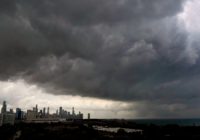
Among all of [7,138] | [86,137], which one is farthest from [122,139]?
[7,138]

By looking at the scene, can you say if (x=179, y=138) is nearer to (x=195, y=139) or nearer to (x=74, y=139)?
(x=195, y=139)

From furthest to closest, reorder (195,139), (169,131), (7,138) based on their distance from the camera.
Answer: (7,138) → (169,131) → (195,139)

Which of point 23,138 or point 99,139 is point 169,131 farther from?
point 23,138

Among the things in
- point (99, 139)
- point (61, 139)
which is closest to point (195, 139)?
point (99, 139)

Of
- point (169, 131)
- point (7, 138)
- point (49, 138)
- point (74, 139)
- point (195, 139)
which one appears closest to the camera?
point (195, 139)

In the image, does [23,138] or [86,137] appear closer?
[86,137]

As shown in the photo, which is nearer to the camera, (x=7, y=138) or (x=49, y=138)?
(x=49, y=138)

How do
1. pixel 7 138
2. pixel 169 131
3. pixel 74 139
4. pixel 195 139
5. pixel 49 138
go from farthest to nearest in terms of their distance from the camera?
pixel 7 138 < pixel 169 131 < pixel 49 138 < pixel 74 139 < pixel 195 139

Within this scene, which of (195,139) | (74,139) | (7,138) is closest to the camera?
(195,139)
